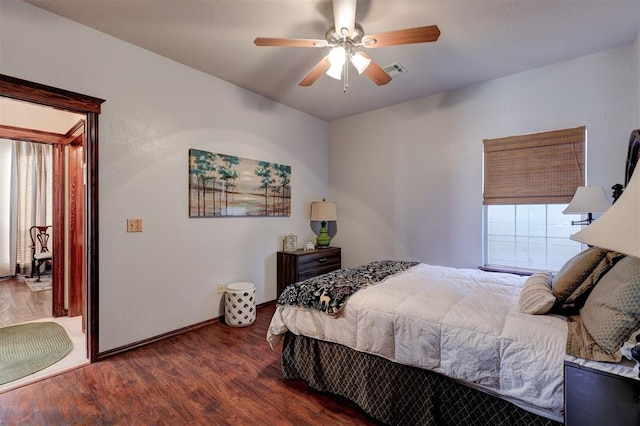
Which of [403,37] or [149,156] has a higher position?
[403,37]

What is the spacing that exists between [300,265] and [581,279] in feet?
9.34

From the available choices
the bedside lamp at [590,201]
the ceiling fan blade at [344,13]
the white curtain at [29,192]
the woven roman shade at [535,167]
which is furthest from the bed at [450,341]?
the white curtain at [29,192]

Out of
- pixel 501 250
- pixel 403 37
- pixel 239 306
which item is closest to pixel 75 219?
pixel 239 306

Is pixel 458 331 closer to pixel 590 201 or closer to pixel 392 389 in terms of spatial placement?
pixel 392 389

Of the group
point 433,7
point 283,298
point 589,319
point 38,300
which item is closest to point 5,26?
point 283,298

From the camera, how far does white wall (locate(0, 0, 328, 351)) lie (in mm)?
2299

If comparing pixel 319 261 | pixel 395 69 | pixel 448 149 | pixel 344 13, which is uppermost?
pixel 395 69

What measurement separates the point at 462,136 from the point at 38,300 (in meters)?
6.07

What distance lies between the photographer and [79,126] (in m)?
3.02

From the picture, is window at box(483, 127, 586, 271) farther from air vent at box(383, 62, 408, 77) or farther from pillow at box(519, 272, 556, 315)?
pillow at box(519, 272, 556, 315)

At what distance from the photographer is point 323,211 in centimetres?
438

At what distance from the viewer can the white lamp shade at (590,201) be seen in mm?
2309

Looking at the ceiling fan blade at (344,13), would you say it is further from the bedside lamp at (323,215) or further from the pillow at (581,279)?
the bedside lamp at (323,215)

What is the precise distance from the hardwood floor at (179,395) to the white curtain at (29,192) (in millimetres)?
4911
